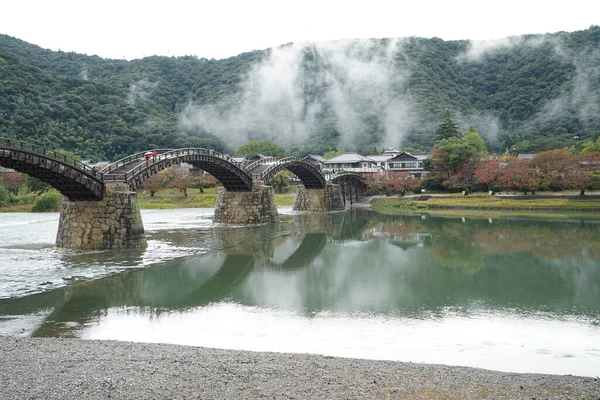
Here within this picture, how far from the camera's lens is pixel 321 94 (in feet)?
436

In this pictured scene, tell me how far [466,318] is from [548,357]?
2.78 m

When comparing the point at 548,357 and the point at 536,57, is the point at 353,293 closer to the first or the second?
the point at 548,357

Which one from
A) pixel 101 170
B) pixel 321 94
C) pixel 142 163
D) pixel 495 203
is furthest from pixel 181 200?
pixel 321 94

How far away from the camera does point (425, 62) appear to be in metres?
132

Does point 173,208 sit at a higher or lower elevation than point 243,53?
lower

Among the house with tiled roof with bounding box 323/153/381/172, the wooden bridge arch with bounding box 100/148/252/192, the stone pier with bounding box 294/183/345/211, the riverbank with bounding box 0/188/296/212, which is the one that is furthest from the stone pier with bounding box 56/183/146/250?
the house with tiled roof with bounding box 323/153/381/172

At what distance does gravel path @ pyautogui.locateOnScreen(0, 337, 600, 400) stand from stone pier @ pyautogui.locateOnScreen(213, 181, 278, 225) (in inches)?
989

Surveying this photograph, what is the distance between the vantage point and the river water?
10.1 metres

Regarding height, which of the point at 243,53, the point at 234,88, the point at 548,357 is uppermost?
the point at 243,53

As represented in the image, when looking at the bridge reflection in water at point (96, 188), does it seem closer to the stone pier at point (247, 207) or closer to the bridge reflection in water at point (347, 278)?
the bridge reflection in water at point (347, 278)

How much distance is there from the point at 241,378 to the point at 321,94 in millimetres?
129176

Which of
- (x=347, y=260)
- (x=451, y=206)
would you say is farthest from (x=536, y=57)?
(x=347, y=260)

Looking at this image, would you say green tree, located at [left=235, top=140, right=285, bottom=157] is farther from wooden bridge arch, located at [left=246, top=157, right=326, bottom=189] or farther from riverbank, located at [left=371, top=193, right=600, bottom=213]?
wooden bridge arch, located at [left=246, top=157, right=326, bottom=189]

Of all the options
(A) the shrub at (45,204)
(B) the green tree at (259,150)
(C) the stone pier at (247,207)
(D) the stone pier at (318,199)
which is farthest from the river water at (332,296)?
(B) the green tree at (259,150)
